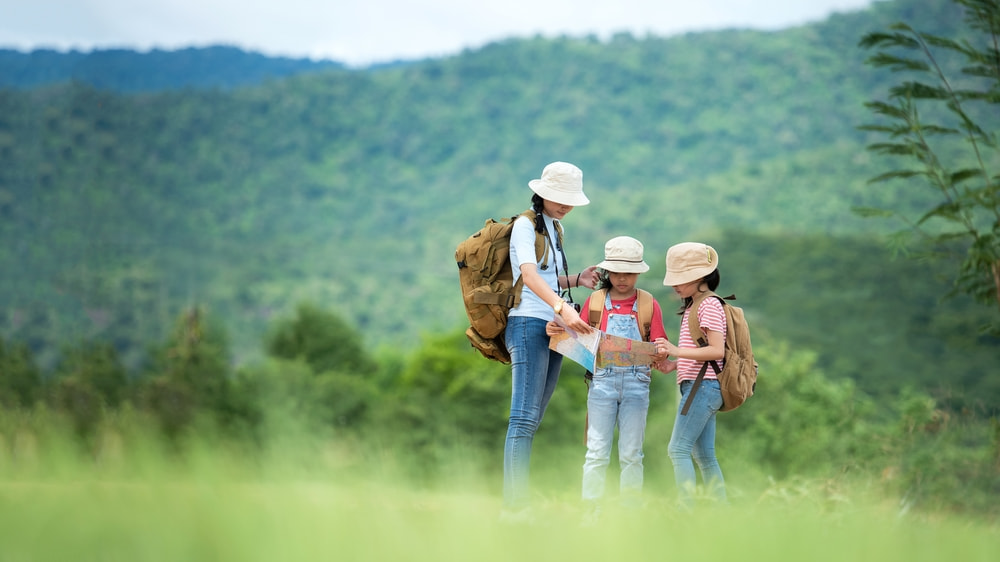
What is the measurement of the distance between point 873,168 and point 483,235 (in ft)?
467

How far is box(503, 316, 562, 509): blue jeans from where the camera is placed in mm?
4812

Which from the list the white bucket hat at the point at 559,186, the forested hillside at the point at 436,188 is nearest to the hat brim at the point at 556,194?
the white bucket hat at the point at 559,186

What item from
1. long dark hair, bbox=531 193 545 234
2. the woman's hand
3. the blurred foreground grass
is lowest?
the blurred foreground grass

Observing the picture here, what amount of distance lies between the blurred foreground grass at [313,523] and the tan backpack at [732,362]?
189 cm

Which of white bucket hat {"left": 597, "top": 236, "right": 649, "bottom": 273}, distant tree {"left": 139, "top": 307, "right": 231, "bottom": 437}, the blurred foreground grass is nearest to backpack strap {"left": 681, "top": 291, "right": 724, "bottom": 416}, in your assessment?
white bucket hat {"left": 597, "top": 236, "right": 649, "bottom": 273}

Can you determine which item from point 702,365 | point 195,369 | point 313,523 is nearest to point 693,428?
point 702,365

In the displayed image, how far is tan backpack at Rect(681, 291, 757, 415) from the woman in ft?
2.00

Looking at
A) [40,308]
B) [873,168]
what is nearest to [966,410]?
[40,308]

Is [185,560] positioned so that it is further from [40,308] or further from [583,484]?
[40,308]

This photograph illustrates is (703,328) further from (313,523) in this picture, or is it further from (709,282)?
(313,523)

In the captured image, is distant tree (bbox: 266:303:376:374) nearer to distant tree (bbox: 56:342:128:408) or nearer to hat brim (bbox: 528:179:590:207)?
distant tree (bbox: 56:342:128:408)

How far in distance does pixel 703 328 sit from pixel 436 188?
544 ft

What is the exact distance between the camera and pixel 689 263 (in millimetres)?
5020

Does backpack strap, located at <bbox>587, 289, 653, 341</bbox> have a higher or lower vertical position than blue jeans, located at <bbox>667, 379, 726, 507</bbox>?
higher
